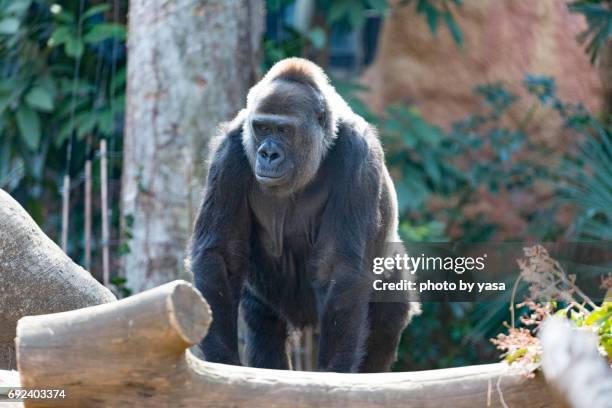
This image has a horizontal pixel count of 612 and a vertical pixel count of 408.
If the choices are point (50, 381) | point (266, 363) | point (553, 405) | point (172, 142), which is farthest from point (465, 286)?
point (50, 381)

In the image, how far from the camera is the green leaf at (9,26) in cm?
682

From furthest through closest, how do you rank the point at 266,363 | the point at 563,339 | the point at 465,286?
the point at 465,286 < the point at 266,363 < the point at 563,339

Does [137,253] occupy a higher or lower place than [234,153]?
lower

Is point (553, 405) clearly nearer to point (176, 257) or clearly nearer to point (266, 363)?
point (266, 363)

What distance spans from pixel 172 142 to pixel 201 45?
63 centimetres

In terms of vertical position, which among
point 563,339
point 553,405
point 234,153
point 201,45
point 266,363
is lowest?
point 266,363

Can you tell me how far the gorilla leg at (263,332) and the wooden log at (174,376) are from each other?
1684 millimetres

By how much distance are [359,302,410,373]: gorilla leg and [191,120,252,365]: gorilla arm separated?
0.71 metres

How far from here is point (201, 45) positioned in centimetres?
609

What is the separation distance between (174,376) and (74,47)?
4.47 m

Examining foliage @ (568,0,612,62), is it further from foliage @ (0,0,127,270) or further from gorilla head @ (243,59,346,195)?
gorilla head @ (243,59,346,195)

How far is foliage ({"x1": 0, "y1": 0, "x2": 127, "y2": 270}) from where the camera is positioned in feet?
22.7

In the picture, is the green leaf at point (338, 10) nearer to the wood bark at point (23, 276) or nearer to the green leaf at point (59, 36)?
the green leaf at point (59, 36)

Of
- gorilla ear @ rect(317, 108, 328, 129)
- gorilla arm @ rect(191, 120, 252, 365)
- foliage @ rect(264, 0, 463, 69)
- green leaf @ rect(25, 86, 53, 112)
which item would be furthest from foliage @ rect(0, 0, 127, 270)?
gorilla ear @ rect(317, 108, 328, 129)
